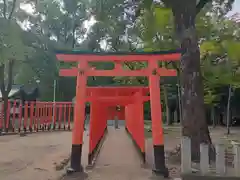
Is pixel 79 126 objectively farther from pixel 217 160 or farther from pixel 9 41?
pixel 9 41

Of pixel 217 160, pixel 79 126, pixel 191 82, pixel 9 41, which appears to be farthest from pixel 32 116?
pixel 217 160

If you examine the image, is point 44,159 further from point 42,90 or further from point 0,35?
point 42,90

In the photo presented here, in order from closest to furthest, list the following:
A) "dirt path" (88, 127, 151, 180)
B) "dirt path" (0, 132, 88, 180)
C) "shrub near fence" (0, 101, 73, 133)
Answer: "dirt path" (88, 127, 151, 180) < "dirt path" (0, 132, 88, 180) < "shrub near fence" (0, 101, 73, 133)

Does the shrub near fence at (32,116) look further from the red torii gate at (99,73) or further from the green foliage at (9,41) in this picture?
the red torii gate at (99,73)

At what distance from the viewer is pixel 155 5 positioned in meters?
9.60

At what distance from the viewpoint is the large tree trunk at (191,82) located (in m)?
7.11

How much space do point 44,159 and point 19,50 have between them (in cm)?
903

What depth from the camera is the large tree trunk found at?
7.11 meters

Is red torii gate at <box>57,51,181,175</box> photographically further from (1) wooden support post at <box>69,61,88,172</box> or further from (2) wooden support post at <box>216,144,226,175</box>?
(2) wooden support post at <box>216,144,226,175</box>

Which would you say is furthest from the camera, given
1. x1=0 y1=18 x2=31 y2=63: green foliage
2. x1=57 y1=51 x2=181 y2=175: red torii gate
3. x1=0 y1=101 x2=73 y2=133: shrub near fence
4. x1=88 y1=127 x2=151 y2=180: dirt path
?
x1=0 y1=101 x2=73 y2=133: shrub near fence

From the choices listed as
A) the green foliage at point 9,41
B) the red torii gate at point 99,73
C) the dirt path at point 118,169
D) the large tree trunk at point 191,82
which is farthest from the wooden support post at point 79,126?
the green foliage at point 9,41

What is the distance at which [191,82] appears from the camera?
7152 millimetres

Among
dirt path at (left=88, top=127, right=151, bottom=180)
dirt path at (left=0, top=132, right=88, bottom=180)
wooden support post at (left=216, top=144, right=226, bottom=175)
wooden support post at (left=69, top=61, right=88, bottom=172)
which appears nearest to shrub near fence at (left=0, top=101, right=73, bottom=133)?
dirt path at (left=0, top=132, right=88, bottom=180)

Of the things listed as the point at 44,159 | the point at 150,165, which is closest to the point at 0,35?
the point at 44,159
